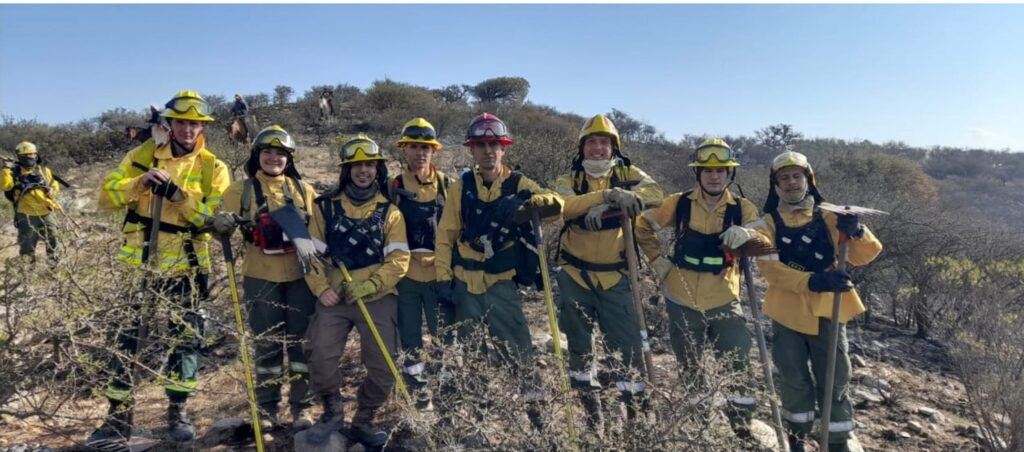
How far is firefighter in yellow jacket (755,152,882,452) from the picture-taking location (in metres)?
3.73

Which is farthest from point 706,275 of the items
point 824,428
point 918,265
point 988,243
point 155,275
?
point 988,243

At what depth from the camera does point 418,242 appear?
4.39 meters

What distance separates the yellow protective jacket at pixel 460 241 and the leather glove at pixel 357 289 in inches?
19.3

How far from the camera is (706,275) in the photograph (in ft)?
13.0

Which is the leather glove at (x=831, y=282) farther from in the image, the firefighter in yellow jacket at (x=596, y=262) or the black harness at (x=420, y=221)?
the black harness at (x=420, y=221)

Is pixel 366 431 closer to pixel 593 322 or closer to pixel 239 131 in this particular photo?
pixel 593 322

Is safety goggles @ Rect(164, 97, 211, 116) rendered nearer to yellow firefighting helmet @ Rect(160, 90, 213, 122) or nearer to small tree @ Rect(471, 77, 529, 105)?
yellow firefighting helmet @ Rect(160, 90, 213, 122)

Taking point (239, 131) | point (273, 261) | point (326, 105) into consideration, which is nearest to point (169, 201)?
point (273, 261)

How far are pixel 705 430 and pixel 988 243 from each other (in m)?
8.60

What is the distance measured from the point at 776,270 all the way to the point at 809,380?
768 mm

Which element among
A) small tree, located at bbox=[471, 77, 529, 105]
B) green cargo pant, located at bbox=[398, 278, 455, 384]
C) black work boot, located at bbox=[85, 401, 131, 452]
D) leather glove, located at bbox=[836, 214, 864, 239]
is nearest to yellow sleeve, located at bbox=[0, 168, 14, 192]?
black work boot, located at bbox=[85, 401, 131, 452]

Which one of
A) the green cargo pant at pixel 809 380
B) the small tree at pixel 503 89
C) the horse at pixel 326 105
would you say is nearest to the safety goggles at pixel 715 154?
the green cargo pant at pixel 809 380

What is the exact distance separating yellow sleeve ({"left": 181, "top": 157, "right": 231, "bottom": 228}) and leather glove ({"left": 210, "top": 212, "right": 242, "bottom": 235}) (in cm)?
14

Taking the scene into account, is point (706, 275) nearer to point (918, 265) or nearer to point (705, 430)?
point (705, 430)
